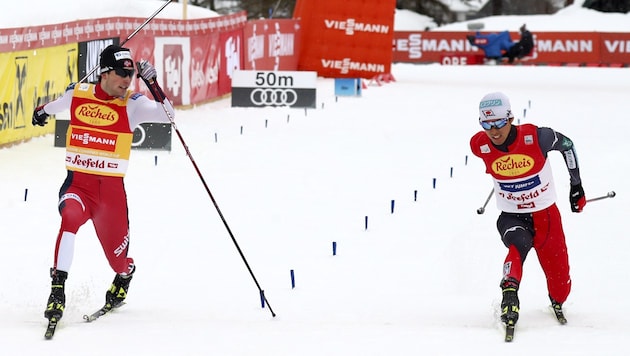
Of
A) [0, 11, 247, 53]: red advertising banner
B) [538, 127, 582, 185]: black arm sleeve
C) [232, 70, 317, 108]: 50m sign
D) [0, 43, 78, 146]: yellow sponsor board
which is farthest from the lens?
[232, 70, 317, 108]: 50m sign

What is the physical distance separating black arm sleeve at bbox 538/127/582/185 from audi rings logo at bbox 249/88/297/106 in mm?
15937

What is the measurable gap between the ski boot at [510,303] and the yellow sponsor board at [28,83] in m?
10.2

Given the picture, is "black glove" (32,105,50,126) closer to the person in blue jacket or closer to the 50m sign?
the 50m sign

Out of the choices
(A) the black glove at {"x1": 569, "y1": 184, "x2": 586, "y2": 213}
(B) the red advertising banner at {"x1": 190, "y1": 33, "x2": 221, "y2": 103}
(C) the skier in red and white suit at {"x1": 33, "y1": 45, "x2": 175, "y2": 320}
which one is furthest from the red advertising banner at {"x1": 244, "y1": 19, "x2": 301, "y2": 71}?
(A) the black glove at {"x1": 569, "y1": 184, "x2": 586, "y2": 213}

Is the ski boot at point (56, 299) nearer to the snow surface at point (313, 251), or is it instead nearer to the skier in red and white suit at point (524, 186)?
the snow surface at point (313, 251)

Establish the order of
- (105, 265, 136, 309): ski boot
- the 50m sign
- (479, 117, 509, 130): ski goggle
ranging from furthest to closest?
the 50m sign, (105, 265, 136, 309): ski boot, (479, 117, 509, 130): ski goggle

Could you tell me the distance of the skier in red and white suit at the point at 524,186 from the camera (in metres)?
7.55

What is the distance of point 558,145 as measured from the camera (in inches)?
302

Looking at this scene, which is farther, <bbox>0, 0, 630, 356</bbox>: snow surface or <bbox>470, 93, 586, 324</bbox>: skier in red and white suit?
<bbox>470, 93, 586, 324</bbox>: skier in red and white suit

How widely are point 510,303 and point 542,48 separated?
112ft

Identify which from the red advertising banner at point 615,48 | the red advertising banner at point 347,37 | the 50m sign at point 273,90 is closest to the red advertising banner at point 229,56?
the 50m sign at point 273,90

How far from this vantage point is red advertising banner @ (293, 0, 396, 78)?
32.1 meters

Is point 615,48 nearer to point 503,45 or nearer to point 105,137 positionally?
point 503,45

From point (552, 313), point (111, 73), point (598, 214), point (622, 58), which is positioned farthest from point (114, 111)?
point (622, 58)
